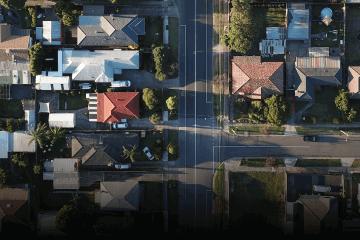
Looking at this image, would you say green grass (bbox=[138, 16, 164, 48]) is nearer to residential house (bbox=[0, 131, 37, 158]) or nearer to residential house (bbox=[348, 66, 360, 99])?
residential house (bbox=[0, 131, 37, 158])

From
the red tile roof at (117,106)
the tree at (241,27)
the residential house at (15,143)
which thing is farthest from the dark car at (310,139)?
the residential house at (15,143)

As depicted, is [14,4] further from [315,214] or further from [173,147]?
[315,214]

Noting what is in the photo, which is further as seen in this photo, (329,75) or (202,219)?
(202,219)

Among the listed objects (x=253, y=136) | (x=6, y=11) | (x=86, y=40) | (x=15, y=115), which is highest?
(x=6, y=11)

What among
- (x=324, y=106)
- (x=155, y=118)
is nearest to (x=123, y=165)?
(x=155, y=118)

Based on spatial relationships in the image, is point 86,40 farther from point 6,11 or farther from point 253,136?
point 253,136

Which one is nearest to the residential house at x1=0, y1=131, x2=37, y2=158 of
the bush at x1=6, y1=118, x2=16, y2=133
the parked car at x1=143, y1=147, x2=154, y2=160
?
the bush at x1=6, y1=118, x2=16, y2=133

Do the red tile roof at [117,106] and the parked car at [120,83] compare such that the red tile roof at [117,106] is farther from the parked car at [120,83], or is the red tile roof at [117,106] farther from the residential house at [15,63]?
the residential house at [15,63]

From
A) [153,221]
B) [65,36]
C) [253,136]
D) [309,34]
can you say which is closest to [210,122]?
[253,136]
